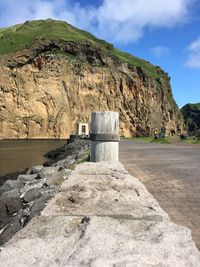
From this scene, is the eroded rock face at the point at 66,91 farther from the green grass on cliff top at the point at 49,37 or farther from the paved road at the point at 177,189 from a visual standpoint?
the paved road at the point at 177,189

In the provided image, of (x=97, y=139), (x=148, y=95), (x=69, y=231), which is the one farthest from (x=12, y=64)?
(x=69, y=231)

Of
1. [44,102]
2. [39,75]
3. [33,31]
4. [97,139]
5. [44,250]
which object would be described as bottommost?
[44,250]

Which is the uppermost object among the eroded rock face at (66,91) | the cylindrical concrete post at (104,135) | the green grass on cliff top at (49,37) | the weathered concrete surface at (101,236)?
the green grass on cliff top at (49,37)

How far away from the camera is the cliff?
8812 centimetres

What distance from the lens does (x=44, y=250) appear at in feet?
14.2

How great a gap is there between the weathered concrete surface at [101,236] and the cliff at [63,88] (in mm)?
80945

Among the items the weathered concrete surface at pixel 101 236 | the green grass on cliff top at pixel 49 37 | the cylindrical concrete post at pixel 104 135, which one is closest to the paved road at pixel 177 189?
the weathered concrete surface at pixel 101 236

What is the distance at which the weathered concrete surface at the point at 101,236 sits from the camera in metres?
3.98

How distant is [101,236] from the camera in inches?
179

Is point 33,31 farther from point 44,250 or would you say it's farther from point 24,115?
point 44,250

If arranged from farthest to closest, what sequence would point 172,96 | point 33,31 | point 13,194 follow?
point 172,96, point 33,31, point 13,194

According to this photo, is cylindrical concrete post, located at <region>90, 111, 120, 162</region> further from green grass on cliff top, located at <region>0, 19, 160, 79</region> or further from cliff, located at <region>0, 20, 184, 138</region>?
green grass on cliff top, located at <region>0, 19, 160, 79</region>

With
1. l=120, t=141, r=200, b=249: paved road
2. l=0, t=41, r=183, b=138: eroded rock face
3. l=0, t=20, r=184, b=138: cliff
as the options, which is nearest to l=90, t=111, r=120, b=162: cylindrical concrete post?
l=120, t=141, r=200, b=249: paved road

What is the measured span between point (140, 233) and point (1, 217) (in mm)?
5482
